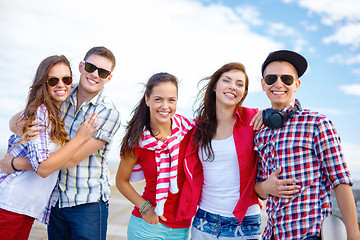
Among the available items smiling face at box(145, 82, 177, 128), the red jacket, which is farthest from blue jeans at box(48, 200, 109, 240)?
smiling face at box(145, 82, 177, 128)

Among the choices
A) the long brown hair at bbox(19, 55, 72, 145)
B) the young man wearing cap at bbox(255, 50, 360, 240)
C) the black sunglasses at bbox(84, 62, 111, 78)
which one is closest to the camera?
the young man wearing cap at bbox(255, 50, 360, 240)

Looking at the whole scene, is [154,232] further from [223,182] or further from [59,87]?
[59,87]

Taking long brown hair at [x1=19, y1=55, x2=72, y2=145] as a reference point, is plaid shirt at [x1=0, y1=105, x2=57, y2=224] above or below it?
below

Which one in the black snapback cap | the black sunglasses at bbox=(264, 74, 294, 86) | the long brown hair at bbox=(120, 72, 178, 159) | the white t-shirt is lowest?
the white t-shirt

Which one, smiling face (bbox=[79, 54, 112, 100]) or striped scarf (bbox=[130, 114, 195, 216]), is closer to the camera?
striped scarf (bbox=[130, 114, 195, 216])

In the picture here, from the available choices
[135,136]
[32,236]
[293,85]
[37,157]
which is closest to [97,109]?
[135,136]

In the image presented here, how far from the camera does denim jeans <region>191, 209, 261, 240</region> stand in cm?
256

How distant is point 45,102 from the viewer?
2.91 metres

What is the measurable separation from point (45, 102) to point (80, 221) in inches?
44.5

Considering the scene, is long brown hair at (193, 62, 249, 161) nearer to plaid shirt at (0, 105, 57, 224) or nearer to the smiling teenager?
the smiling teenager

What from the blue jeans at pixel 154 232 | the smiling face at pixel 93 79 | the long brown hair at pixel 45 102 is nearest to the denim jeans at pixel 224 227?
the blue jeans at pixel 154 232

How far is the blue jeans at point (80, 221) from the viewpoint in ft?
9.29

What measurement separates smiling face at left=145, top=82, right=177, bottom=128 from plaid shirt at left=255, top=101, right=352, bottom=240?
0.94m

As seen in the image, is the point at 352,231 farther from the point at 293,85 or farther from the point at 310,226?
the point at 293,85
